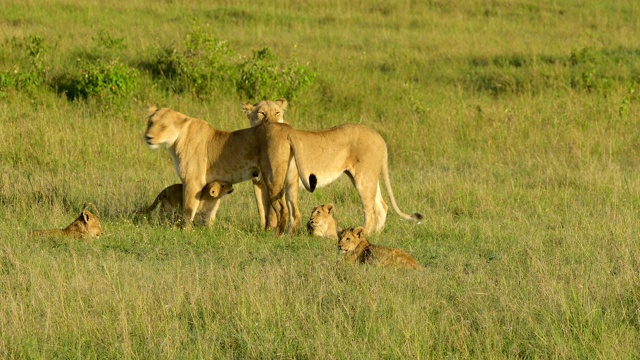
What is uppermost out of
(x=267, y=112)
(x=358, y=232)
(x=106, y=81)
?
(x=267, y=112)

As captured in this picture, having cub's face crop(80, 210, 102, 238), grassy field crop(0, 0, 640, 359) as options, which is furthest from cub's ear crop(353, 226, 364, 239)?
cub's face crop(80, 210, 102, 238)

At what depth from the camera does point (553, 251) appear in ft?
23.2

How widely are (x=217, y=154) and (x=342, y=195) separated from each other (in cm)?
192

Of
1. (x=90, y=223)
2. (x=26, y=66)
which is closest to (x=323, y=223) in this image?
(x=90, y=223)

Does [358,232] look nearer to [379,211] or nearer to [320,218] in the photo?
[320,218]

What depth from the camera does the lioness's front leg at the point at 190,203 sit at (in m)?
7.90

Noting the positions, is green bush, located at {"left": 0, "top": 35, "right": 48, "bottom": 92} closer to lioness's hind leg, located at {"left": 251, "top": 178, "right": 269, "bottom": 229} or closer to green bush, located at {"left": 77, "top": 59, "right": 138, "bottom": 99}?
green bush, located at {"left": 77, "top": 59, "right": 138, "bottom": 99}

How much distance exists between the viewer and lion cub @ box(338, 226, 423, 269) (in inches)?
255

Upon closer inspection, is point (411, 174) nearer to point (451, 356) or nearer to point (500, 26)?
point (451, 356)

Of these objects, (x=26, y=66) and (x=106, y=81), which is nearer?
(x=106, y=81)

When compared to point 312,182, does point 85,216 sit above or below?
below

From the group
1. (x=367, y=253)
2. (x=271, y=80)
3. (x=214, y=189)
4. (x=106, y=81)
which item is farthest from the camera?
(x=271, y=80)

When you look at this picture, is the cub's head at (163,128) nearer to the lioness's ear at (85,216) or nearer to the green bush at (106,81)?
the lioness's ear at (85,216)

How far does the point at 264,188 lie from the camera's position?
27.0ft
